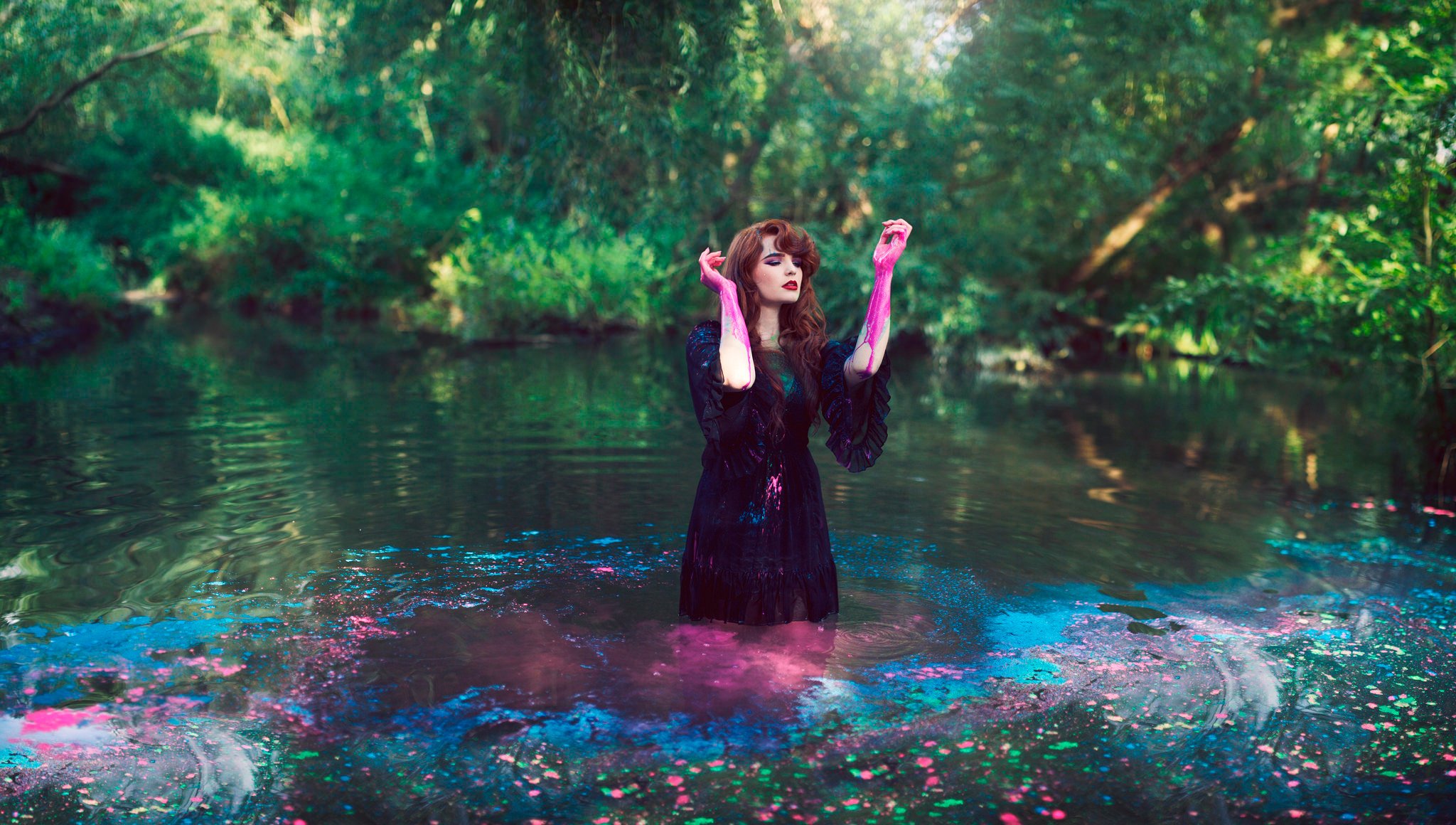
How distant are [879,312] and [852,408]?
0.50 m

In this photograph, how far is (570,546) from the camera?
23.6 feet

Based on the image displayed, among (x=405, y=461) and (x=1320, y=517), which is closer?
(x=1320, y=517)

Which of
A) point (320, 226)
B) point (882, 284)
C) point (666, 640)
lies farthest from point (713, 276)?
point (320, 226)

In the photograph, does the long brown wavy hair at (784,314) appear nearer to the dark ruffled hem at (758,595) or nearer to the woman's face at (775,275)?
the woman's face at (775,275)

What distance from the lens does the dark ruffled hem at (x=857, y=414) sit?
209 inches

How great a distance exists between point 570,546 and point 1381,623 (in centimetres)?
432

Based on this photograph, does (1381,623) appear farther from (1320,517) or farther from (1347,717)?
(1320,517)

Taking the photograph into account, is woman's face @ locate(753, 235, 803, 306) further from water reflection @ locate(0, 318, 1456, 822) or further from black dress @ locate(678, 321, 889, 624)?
water reflection @ locate(0, 318, 1456, 822)

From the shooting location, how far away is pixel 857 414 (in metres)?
5.34

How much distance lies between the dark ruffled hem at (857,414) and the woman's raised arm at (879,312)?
0.50 feet

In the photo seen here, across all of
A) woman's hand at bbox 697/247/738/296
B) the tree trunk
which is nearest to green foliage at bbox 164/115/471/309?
the tree trunk

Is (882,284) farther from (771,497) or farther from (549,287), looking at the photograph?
(549,287)

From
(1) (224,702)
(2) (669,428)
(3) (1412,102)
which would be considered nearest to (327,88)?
(2) (669,428)

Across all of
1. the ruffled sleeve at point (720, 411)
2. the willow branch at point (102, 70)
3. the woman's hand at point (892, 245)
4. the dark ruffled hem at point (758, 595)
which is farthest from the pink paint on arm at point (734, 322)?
the willow branch at point (102, 70)
